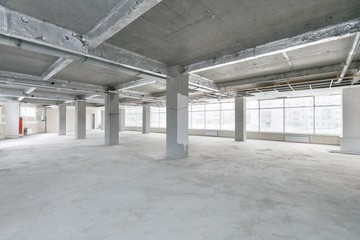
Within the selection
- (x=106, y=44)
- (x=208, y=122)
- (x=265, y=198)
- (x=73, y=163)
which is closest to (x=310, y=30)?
(x=265, y=198)

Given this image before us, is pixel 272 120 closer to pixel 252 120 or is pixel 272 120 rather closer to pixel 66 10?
pixel 252 120

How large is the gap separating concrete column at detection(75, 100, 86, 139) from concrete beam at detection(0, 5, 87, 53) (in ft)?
30.5

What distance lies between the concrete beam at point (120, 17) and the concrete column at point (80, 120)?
31.5ft

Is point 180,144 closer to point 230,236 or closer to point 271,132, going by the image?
point 230,236

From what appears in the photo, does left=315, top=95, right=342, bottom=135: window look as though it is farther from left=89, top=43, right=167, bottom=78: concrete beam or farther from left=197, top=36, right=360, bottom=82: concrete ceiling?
left=89, top=43, right=167, bottom=78: concrete beam

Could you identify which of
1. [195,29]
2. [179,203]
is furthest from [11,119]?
[179,203]

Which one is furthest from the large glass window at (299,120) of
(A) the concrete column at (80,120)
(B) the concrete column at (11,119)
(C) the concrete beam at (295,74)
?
(B) the concrete column at (11,119)

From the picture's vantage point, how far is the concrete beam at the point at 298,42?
2902 millimetres

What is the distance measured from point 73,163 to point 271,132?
419 inches

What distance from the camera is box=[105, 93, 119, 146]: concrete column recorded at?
8.51 m

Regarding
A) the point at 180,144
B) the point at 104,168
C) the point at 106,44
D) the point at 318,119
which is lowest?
the point at 104,168

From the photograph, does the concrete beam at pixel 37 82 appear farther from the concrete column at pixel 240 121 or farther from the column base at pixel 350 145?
the column base at pixel 350 145

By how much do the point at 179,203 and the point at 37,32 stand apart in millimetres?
3535

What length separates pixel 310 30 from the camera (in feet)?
10.5
